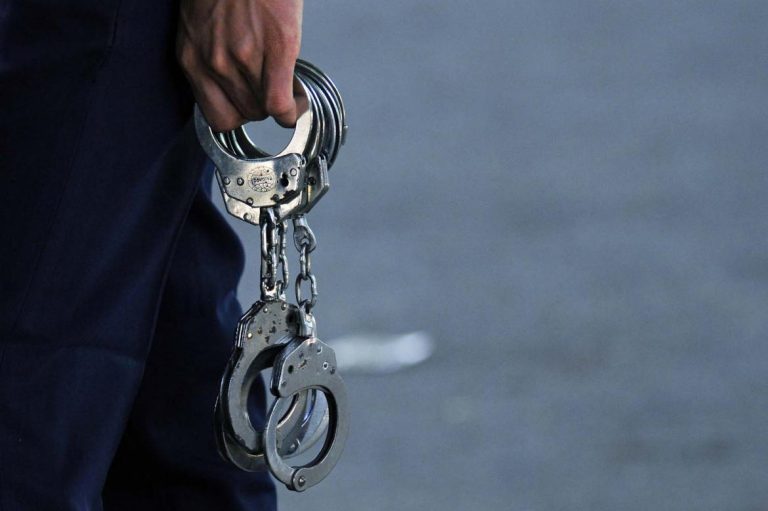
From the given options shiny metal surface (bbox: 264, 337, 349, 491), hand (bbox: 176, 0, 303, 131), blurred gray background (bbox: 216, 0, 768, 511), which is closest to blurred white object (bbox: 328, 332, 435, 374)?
blurred gray background (bbox: 216, 0, 768, 511)

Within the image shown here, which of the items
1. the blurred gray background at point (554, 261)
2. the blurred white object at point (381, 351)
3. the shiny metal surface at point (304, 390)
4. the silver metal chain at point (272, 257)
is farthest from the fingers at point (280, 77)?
the blurred white object at point (381, 351)

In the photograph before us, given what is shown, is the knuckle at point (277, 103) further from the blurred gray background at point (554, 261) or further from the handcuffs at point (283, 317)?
the blurred gray background at point (554, 261)

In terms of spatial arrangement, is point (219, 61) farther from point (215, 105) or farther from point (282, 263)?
point (282, 263)

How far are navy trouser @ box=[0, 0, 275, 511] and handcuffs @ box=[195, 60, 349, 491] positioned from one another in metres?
0.06

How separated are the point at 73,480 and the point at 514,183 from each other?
103 inches

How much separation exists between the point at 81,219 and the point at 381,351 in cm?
174

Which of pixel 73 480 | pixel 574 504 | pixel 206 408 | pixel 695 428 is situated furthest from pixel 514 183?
pixel 73 480

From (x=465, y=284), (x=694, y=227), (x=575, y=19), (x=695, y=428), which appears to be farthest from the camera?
(x=575, y=19)

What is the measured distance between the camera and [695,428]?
8.60ft

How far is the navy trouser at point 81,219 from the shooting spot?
1.25 m

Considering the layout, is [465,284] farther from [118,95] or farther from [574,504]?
[118,95]

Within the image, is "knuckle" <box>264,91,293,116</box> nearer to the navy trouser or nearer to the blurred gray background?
the navy trouser

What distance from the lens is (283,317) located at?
4.46 ft

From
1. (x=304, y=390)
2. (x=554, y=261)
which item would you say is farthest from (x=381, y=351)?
(x=304, y=390)
